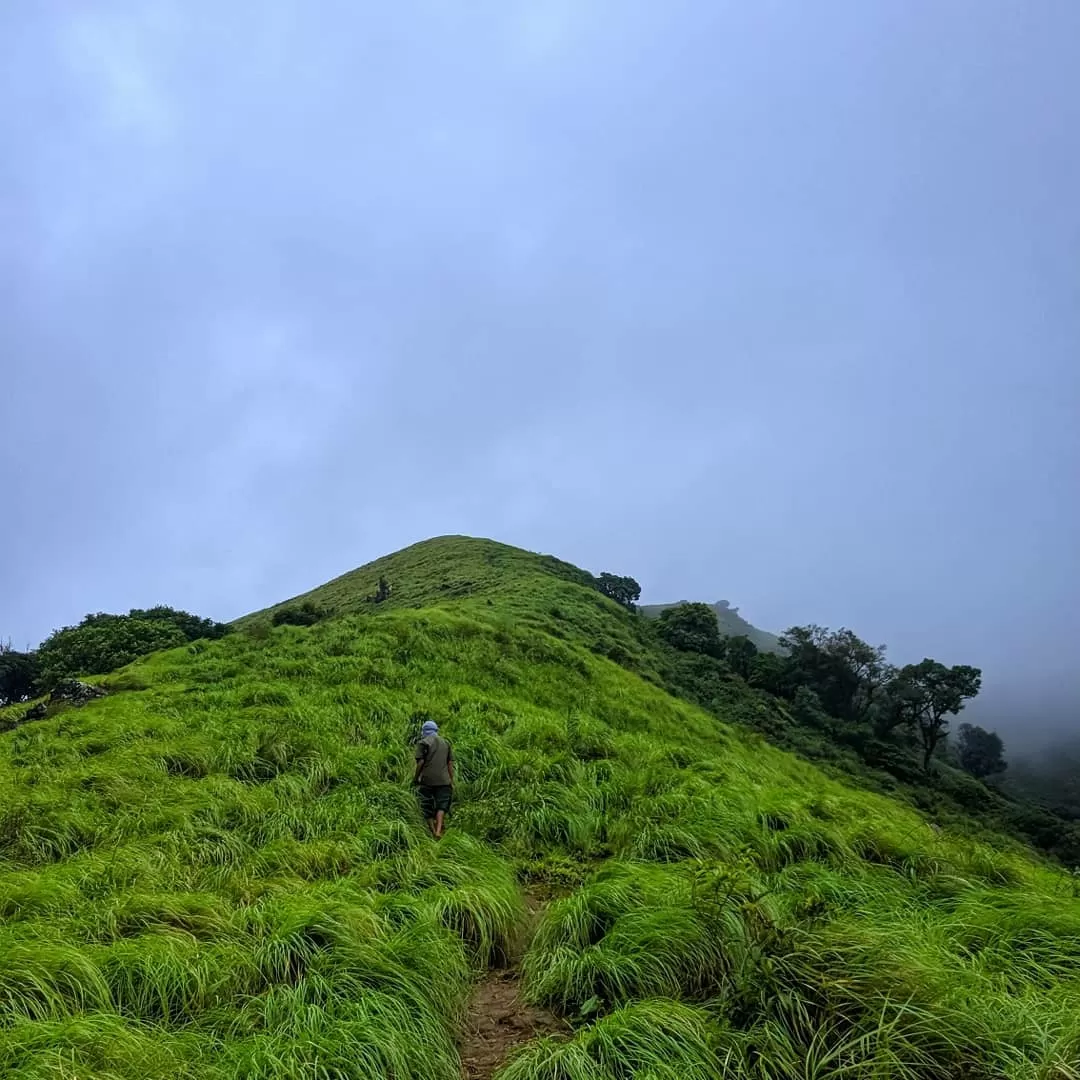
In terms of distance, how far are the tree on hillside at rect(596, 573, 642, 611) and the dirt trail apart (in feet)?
199

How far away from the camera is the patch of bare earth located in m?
4.34

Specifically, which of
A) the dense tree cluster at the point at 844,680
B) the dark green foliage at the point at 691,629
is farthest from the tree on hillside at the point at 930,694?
the dark green foliage at the point at 691,629

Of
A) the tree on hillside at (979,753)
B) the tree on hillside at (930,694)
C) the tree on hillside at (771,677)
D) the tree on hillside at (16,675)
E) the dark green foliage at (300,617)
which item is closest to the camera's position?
the dark green foliage at (300,617)

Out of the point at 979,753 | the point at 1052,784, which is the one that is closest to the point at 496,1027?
the point at 979,753

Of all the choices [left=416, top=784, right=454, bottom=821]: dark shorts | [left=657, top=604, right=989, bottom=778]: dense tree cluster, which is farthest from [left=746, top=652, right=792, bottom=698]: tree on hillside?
[left=416, top=784, right=454, bottom=821]: dark shorts

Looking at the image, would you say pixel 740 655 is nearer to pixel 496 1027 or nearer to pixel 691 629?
pixel 691 629

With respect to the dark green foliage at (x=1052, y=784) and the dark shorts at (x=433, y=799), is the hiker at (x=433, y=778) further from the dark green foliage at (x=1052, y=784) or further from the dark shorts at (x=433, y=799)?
the dark green foliage at (x=1052, y=784)

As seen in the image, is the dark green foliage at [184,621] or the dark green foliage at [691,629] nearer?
the dark green foliage at [184,621]

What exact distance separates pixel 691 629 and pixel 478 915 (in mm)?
50517

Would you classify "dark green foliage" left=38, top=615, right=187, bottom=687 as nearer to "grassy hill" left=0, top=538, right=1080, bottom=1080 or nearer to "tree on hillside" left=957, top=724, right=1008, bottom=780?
"grassy hill" left=0, top=538, right=1080, bottom=1080

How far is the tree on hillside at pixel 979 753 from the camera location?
245 feet

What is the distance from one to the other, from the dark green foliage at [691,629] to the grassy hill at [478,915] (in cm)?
4004

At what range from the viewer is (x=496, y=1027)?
4.76 m

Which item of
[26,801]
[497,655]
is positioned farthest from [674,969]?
[497,655]
